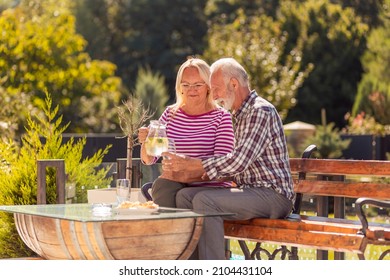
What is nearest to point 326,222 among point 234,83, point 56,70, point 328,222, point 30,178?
point 328,222

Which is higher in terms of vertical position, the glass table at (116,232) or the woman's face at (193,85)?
the woman's face at (193,85)

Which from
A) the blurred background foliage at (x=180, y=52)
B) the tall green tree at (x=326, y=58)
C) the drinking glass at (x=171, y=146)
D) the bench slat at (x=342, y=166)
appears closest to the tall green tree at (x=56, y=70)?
the blurred background foliage at (x=180, y=52)

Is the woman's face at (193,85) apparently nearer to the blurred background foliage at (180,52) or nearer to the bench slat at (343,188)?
the bench slat at (343,188)

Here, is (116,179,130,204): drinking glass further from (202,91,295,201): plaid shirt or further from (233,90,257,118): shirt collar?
(233,90,257,118): shirt collar

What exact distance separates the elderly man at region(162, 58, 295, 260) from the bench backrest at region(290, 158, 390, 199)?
1.89ft

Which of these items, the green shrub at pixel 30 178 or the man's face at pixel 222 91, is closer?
the man's face at pixel 222 91

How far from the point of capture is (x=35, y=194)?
27.2 ft

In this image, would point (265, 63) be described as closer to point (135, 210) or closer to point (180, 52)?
point (135, 210)

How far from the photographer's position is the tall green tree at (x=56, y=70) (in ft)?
99.7

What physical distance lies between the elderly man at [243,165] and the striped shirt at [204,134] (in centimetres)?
37

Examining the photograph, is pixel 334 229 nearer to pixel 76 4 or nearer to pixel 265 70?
pixel 265 70

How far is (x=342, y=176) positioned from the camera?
7371 mm

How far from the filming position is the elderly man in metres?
6.38
